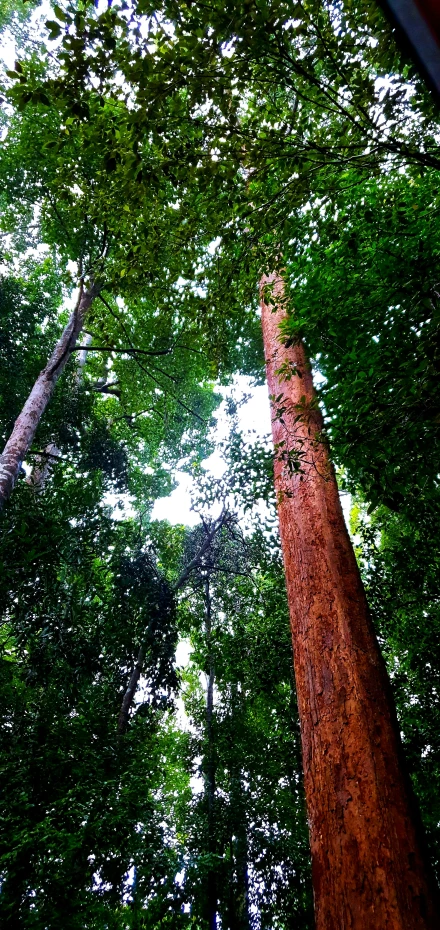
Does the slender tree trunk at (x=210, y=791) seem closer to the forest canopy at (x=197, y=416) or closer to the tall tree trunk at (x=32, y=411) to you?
the forest canopy at (x=197, y=416)

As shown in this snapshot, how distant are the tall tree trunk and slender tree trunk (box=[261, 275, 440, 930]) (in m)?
3.48

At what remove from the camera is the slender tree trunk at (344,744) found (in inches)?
70.6

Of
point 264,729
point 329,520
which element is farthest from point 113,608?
point 329,520

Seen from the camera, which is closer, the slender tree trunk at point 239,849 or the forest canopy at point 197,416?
the forest canopy at point 197,416

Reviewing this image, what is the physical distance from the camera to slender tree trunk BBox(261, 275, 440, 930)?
179cm

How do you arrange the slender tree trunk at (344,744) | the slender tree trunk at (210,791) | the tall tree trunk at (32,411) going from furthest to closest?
the slender tree trunk at (210,791) < the tall tree trunk at (32,411) < the slender tree trunk at (344,744)

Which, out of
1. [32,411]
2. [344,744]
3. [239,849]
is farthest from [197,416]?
[239,849]

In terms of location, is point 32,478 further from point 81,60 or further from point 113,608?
point 81,60

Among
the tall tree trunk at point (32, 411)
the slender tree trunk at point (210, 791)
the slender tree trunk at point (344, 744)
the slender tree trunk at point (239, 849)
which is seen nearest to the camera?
the slender tree trunk at point (344, 744)

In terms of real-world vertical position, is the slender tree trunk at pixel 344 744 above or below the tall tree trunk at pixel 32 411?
below

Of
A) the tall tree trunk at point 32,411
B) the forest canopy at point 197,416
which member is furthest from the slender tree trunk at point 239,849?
the tall tree trunk at point 32,411

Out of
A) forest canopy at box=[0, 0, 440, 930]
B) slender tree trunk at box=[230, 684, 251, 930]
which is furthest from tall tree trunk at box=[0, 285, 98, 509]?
slender tree trunk at box=[230, 684, 251, 930]

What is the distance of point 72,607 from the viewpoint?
581 cm

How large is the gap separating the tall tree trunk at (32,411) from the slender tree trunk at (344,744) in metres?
3.48
